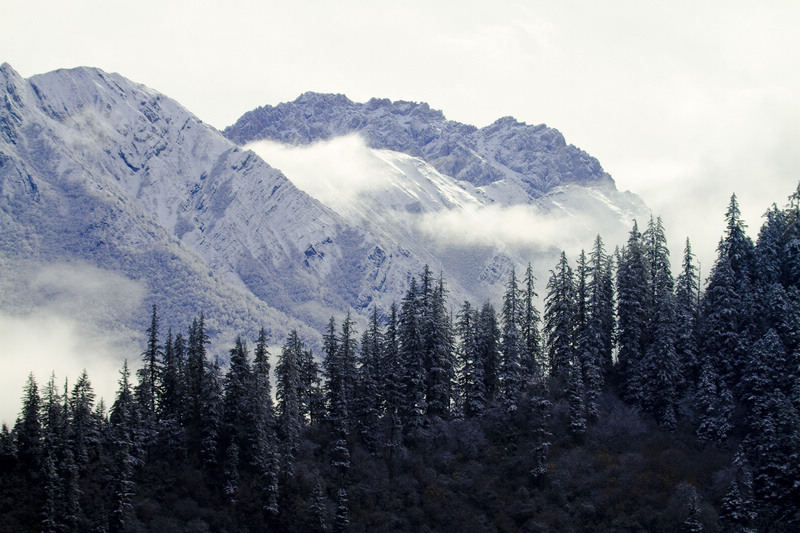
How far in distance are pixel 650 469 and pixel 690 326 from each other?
53.7 ft

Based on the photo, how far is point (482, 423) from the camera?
332ft

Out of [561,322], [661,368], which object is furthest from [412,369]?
[661,368]

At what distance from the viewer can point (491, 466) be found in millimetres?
96812

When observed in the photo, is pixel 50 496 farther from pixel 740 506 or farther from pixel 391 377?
pixel 740 506

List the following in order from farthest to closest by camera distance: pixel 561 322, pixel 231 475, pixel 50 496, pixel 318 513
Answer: pixel 561 322, pixel 231 475, pixel 318 513, pixel 50 496

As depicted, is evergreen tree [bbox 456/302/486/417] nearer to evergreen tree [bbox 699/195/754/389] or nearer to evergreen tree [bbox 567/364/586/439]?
evergreen tree [bbox 567/364/586/439]

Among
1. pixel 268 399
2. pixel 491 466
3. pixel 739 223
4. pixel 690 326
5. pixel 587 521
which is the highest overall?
pixel 739 223

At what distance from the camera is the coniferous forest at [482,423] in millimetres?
87750

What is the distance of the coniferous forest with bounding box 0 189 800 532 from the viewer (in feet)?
288

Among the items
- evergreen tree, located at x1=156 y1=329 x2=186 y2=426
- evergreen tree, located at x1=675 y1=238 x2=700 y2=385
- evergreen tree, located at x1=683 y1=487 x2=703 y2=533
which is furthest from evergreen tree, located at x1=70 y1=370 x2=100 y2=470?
evergreen tree, located at x1=675 y1=238 x2=700 y2=385

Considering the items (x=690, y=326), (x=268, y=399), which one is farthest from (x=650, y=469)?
(x=268, y=399)

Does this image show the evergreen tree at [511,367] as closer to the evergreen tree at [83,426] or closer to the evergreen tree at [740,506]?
the evergreen tree at [740,506]

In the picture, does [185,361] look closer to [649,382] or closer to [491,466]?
[491,466]

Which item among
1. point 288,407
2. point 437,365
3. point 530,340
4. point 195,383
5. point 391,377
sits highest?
point 530,340
